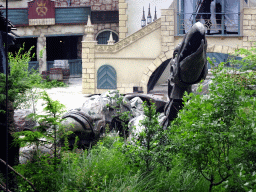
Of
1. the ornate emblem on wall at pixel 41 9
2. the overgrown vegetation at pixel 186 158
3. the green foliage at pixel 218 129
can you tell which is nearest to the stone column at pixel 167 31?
the ornate emblem on wall at pixel 41 9

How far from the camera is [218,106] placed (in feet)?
10.1

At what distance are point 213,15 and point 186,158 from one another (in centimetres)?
1334

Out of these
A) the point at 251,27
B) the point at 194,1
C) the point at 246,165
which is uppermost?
the point at 194,1

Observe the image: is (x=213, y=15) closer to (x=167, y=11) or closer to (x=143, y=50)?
(x=167, y=11)

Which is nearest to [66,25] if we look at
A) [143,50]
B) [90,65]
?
[90,65]

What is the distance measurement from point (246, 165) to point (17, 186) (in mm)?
2038

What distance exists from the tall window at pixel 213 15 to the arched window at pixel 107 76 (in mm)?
3130

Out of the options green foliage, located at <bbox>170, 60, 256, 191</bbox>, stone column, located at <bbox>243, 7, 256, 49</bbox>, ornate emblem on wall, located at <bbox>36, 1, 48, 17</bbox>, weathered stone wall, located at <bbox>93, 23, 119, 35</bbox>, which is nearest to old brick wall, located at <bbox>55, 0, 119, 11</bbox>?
weathered stone wall, located at <bbox>93, 23, 119, 35</bbox>

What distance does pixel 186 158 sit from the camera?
10.4 ft

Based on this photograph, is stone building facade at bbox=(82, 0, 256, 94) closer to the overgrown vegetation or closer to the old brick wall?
the old brick wall

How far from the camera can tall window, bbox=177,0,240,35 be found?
15.5 metres

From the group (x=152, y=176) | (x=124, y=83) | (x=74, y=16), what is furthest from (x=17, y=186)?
(x=74, y=16)

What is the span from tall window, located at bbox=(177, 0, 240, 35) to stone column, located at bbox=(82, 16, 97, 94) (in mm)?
3574

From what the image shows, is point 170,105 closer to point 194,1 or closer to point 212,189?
point 212,189
